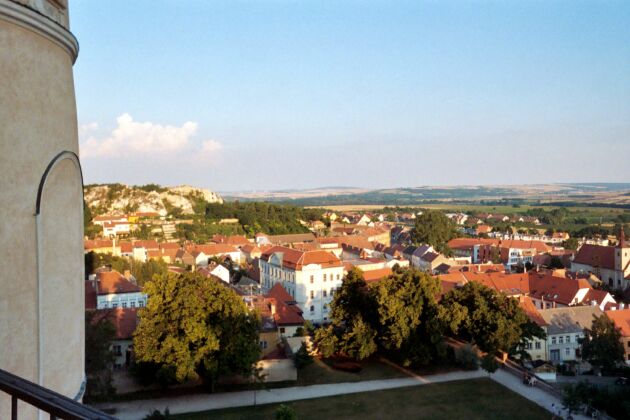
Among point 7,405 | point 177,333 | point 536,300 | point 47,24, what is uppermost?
point 47,24

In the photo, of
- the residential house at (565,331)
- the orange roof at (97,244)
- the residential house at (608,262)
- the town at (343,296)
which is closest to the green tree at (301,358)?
the town at (343,296)

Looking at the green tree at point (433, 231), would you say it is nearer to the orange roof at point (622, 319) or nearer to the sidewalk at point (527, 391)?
the orange roof at point (622, 319)

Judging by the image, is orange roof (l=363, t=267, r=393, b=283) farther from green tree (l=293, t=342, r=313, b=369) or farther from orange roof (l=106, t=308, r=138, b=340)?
orange roof (l=106, t=308, r=138, b=340)

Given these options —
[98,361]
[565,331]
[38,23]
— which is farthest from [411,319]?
[38,23]

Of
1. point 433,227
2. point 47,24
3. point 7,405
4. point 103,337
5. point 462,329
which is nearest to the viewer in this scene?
point 7,405

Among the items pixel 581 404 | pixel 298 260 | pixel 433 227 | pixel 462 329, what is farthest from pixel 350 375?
pixel 433 227

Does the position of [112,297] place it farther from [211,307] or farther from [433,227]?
[433,227]
